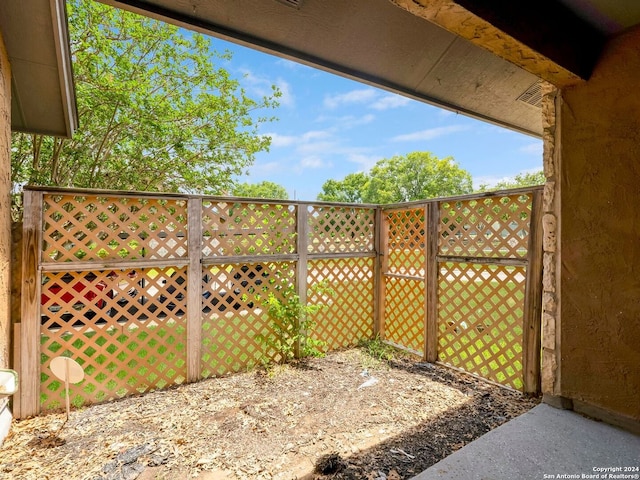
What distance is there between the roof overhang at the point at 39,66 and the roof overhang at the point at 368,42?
2.84 feet

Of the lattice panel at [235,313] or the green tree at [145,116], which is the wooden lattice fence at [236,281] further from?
the green tree at [145,116]

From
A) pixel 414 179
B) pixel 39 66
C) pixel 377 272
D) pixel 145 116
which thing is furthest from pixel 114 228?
pixel 414 179

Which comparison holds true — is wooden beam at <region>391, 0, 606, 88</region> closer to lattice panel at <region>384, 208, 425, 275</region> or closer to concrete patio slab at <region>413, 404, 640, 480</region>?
lattice panel at <region>384, 208, 425, 275</region>

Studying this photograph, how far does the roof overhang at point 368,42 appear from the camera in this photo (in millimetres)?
1731

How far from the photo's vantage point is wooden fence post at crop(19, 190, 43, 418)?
7.41 feet

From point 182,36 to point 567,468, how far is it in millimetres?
8702

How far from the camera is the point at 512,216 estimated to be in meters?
2.70

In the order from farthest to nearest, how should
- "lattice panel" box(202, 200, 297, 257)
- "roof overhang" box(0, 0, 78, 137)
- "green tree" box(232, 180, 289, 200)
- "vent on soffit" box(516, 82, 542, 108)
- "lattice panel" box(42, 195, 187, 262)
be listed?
"green tree" box(232, 180, 289, 200), "lattice panel" box(202, 200, 297, 257), "vent on soffit" box(516, 82, 542, 108), "lattice panel" box(42, 195, 187, 262), "roof overhang" box(0, 0, 78, 137)

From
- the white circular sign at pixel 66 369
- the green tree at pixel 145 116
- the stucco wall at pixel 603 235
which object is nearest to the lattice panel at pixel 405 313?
the stucco wall at pixel 603 235

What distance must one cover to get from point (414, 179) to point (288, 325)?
73.4 ft

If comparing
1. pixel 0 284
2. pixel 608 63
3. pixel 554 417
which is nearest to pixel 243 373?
pixel 0 284

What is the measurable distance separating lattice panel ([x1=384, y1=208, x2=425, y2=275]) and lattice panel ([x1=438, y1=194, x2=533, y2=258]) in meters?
0.29

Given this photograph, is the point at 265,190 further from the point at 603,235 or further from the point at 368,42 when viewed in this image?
the point at 603,235

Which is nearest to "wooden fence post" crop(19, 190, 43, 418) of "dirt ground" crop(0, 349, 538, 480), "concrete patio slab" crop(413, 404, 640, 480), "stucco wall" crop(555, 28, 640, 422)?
"dirt ground" crop(0, 349, 538, 480)
